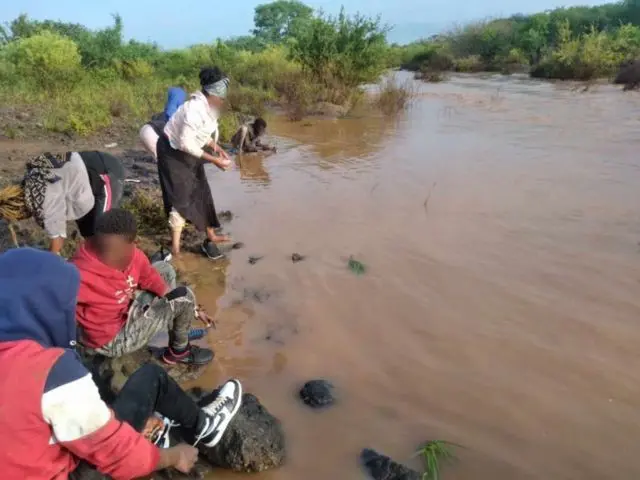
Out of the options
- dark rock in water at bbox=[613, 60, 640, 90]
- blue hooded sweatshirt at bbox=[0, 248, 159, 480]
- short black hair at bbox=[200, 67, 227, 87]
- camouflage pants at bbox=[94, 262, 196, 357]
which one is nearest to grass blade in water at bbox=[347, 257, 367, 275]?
camouflage pants at bbox=[94, 262, 196, 357]

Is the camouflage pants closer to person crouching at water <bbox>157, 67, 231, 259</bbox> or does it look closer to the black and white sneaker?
the black and white sneaker

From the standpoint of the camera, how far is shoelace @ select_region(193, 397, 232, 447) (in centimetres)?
255

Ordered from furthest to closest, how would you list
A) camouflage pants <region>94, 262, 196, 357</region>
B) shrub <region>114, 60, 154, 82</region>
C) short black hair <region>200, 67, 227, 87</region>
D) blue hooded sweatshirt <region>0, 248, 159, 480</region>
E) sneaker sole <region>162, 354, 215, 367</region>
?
shrub <region>114, 60, 154, 82</region>
short black hair <region>200, 67, 227, 87</region>
sneaker sole <region>162, 354, 215, 367</region>
camouflage pants <region>94, 262, 196, 357</region>
blue hooded sweatshirt <region>0, 248, 159, 480</region>

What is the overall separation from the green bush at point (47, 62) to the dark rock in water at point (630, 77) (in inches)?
585

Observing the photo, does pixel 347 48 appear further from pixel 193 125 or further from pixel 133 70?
pixel 193 125

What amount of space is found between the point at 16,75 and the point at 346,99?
345 inches

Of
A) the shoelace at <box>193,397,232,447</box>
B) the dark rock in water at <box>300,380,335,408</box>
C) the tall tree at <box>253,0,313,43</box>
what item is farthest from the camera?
the tall tree at <box>253,0,313,43</box>

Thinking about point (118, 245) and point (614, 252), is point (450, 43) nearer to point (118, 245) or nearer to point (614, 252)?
point (614, 252)

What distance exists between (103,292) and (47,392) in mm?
1272

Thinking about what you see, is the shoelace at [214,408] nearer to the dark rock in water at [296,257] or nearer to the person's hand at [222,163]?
the dark rock in water at [296,257]

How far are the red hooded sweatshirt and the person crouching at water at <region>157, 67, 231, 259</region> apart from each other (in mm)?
1830

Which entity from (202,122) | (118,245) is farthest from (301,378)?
(202,122)

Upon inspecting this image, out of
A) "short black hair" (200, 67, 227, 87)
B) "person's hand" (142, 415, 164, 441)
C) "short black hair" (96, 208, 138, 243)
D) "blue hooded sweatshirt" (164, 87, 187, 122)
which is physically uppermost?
"short black hair" (200, 67, 227, 87)

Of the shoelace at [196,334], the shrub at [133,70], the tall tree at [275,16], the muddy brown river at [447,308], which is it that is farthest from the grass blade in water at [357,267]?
the tall tree at [275,16]
